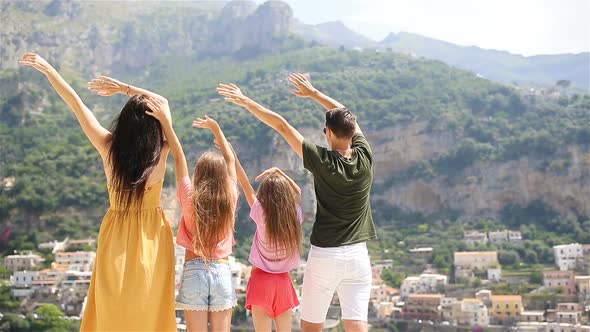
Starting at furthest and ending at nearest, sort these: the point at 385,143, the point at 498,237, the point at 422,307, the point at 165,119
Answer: the point at 385,143 < the point at 498,237 < the point at 422,307 < the point at 165,119

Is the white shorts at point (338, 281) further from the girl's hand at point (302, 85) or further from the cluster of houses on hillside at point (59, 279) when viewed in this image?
the cluster of houses on hillside at point (59, 279)

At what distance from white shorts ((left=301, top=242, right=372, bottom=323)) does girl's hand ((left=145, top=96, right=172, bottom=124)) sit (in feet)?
2.65

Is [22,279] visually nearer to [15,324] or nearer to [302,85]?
[15,324]

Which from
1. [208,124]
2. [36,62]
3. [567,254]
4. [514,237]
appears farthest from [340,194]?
[514,237]

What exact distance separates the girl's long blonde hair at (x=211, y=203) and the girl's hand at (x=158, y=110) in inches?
10.7

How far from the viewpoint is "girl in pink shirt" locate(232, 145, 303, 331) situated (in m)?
2.80

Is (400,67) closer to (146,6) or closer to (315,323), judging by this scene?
(146,6)

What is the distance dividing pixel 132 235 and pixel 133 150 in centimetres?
32

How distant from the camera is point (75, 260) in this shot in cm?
3519

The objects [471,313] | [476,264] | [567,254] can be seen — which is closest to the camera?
[471,313]

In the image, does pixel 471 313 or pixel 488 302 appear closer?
pixel 471 313

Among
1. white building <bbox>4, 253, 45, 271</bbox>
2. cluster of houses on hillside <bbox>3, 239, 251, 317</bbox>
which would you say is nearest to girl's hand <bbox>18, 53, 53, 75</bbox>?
cluster of houses on hillside <bbox>3, 239, 251, 317</bbox>

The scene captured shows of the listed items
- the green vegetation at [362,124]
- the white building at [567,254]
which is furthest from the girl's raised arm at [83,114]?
the white building at [567,254]

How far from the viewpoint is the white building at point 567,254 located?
35.8m
